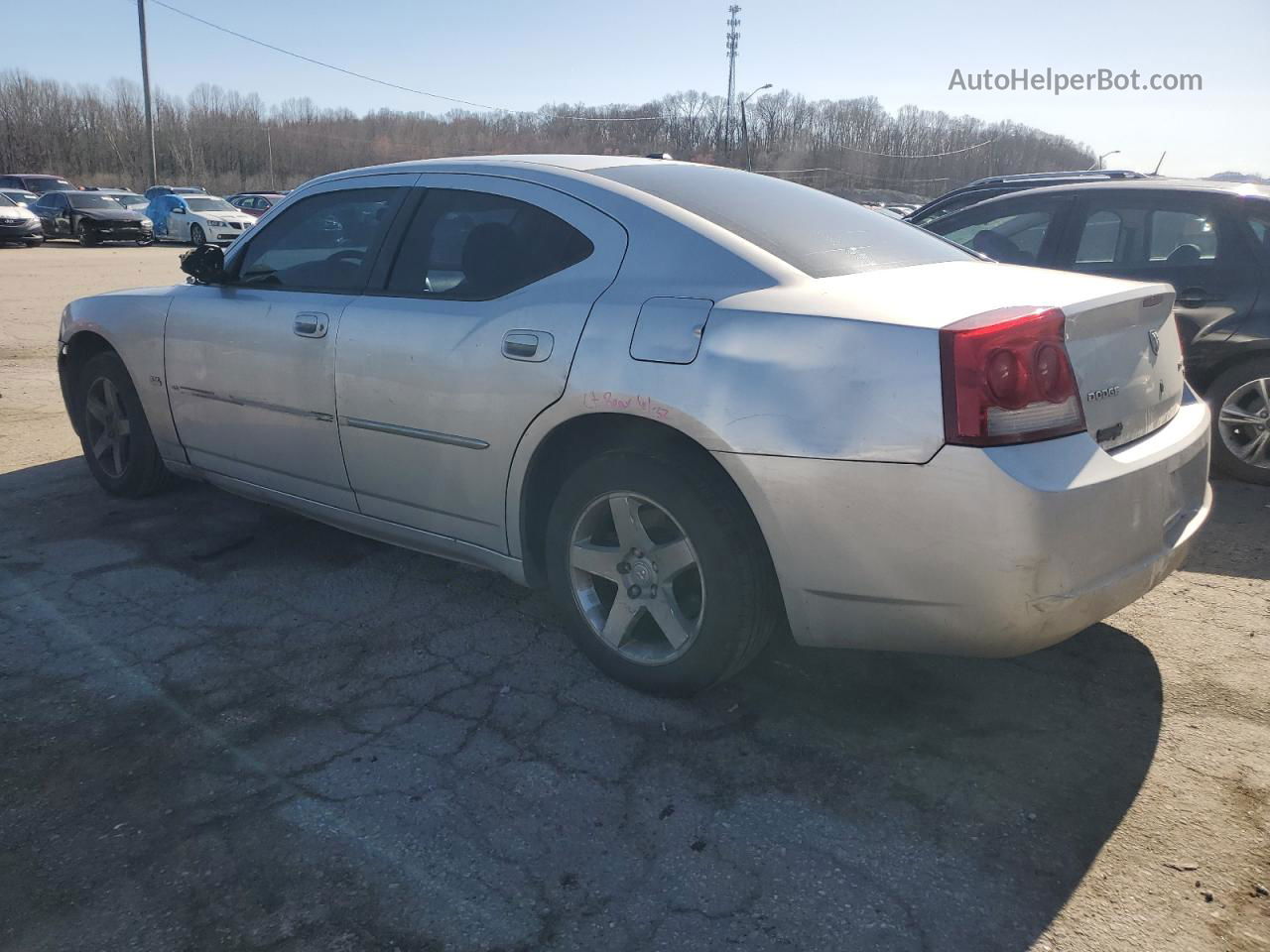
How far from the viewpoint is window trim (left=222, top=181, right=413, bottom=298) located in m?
3.59

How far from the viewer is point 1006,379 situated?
230 cm

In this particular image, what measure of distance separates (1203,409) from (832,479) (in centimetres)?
148

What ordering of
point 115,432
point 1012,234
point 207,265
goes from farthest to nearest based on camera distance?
point 1012,234, point 115,432, point 207,265

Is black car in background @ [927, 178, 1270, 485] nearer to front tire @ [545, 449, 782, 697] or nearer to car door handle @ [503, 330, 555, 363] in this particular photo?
front tire @ [545, 449, 782, 697]

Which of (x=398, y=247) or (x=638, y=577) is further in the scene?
(x=398, y=247)

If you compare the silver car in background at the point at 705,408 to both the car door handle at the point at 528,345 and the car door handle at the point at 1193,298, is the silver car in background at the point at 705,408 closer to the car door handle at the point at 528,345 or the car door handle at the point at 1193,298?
the car door handle at the point at 528,345

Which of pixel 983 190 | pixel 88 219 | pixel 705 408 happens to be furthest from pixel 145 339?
pixel 88 219

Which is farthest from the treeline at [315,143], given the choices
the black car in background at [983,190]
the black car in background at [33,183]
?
the black car in background at [983,190]

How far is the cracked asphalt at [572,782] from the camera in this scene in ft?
6.82

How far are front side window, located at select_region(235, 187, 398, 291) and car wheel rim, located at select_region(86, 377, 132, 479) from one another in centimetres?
115

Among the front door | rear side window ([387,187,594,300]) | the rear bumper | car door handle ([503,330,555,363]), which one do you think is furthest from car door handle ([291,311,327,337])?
the rear bumper

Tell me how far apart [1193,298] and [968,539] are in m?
3.75

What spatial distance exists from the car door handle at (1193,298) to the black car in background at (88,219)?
2995 cm

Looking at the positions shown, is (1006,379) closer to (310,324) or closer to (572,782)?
(572,782)
